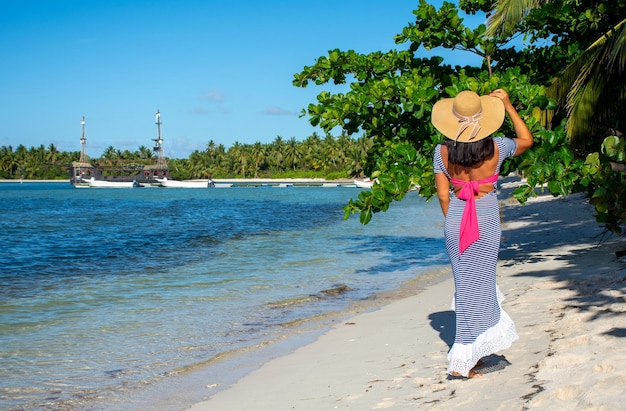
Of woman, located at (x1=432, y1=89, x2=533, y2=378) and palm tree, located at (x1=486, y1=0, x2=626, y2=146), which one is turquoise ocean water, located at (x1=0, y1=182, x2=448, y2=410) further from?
palm tree, located at (x1=486, y1=0, x2=626, y2=146)

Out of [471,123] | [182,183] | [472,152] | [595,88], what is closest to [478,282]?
[472,152]

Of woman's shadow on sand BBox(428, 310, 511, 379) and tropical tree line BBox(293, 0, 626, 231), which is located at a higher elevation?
tropical tree line BBox(293, 0, 626, 231)

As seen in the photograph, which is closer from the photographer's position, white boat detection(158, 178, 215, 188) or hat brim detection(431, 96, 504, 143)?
hat brim detection(431, 96, 504, 143)

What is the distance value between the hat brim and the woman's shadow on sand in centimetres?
167

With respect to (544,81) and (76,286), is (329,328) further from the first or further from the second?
(76,286)

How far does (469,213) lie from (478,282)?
1.68 feet

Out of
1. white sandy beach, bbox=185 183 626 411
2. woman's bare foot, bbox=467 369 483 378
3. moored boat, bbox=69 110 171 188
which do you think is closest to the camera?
white sandy beach, bbox=185 183 626 411

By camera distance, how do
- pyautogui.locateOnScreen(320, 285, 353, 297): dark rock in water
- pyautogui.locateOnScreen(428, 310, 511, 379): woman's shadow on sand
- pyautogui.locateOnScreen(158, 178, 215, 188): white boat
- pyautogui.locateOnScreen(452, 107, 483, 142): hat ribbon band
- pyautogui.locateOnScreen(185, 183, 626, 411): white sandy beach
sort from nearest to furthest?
pyautogui.locateOnScreen(185, 183, 626, 411): white sandy beach < pyautogui.locateOnScreen(452, 107, 483, 142): hat ribbon band < pyautogui.locateOnScreen(428, 310, 511, 379): woman's shadow on sand < pyautogui.locateOnScreen(320, 285, 353, 297): dark rock in water < pyautogui.locateOnScreen(158, 178, 215, 188): white boat

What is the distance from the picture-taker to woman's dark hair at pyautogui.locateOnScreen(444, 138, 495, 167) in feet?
15.0

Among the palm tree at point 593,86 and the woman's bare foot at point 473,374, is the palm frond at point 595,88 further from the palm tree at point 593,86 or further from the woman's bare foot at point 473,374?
the woman's bare foot at point 473,374

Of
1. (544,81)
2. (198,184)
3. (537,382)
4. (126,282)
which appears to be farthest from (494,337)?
(198,184)

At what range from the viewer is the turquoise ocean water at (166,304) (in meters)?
6.74

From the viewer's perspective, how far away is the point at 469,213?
464 cm

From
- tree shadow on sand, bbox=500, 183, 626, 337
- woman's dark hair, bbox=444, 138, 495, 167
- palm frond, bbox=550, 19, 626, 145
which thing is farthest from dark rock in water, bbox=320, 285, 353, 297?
woman's dark hair, bbox=444, 138, 495, 167
